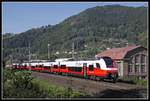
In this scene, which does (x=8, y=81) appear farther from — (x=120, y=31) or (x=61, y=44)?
(x=120, y=31)

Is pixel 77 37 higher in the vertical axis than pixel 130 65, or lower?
higher

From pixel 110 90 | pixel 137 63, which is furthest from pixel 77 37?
pixel 110 90

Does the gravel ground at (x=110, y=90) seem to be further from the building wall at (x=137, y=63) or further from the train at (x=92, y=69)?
the building wall at (x=137, y=63)

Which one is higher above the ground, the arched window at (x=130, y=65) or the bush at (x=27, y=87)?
the arched window at (x=130, y=65)

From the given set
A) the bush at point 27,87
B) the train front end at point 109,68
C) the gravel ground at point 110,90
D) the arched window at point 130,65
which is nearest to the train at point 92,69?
the train front end at point 109,68

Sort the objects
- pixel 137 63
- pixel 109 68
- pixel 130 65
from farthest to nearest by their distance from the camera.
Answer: pixel 137 63 → pixel 130 65 → pixel 109 68

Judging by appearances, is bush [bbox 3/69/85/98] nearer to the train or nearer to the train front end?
the train front end

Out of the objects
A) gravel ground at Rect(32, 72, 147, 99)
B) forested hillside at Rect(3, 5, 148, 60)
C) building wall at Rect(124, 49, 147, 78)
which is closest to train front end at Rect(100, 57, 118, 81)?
gravel ground at Rect(32, 72, 147, 99)

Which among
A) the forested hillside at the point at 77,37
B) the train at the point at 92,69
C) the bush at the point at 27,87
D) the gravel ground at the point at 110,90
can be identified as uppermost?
the forested hillside at the point at 77,37

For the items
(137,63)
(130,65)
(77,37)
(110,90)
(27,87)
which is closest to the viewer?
(27,87)

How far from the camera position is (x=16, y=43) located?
126 meters

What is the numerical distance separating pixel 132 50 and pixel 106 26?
451 feet

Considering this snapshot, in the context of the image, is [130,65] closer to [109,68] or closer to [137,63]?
[137,63]

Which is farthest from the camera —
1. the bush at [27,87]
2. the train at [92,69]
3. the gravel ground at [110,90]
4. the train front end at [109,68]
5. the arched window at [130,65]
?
the arched window at [130,65]
